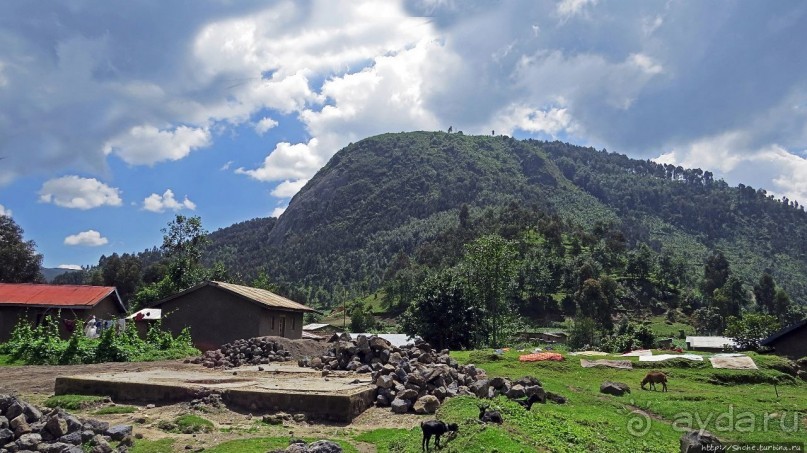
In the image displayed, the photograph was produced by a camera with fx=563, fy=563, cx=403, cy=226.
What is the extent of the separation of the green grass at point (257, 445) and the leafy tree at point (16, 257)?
6422 cm

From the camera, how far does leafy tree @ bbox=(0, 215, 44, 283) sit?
62.6 metres

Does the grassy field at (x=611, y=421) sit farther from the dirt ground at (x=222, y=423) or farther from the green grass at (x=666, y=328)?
the green grass at (x=666, y=328)

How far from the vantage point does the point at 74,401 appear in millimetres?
15078

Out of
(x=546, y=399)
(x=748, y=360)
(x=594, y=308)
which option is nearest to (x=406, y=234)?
(x=594, y=308)

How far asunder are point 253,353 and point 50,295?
2151cm

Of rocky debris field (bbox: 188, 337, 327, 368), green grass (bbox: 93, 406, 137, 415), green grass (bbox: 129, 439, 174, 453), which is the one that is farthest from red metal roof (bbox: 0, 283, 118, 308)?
green grass (bbox: 129, 439, 174, 453)

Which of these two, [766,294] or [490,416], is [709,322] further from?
[490,416]

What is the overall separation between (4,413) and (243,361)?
1550 centimetres

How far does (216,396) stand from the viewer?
15414 mm

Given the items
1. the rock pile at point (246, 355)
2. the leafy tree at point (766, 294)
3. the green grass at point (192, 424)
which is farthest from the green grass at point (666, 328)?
the green grass at point (192, 424)

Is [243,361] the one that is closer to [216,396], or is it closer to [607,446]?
[216,396]

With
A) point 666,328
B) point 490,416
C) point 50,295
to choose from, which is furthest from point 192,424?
point 666,328

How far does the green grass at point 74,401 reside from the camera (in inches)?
584

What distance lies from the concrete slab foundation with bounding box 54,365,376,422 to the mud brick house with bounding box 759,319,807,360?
33.0m
